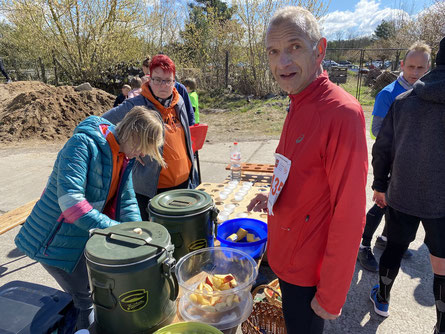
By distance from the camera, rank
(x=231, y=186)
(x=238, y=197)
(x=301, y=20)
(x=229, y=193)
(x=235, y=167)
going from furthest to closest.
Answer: (x=235, y=167), (x=231, y=186), (x=229, y=193), (x=238, y=197), (x=301, y=20)

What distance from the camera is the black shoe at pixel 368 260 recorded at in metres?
2.83

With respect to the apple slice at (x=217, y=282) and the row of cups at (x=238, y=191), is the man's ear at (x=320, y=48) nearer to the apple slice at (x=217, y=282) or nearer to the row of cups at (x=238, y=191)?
the apple slice at (x=217, y=282)

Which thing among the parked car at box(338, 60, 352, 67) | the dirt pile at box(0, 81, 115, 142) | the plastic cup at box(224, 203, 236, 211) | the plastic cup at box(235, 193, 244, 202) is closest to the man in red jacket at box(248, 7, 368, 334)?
the plastic cup at box(224, 203, 236, 211)

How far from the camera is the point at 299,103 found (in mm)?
1236

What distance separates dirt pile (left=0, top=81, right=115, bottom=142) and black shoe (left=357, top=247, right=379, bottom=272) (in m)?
8.47

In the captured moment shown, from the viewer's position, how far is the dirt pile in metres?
8.83

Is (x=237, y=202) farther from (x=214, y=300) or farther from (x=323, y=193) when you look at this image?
(x=323, y=193)

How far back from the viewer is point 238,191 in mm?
3305

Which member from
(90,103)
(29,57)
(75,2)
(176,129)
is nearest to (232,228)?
(176,129)

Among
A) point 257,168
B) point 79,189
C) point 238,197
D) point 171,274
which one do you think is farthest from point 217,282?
point 257,168

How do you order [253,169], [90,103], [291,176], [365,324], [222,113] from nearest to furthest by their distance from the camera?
[291,176]
[365,324]
[253,169]
[90,103]
[222,113]

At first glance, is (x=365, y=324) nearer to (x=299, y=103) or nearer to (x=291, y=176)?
(x=291, y=176)

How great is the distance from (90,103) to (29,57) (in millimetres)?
12811

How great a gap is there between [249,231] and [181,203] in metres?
0.68
